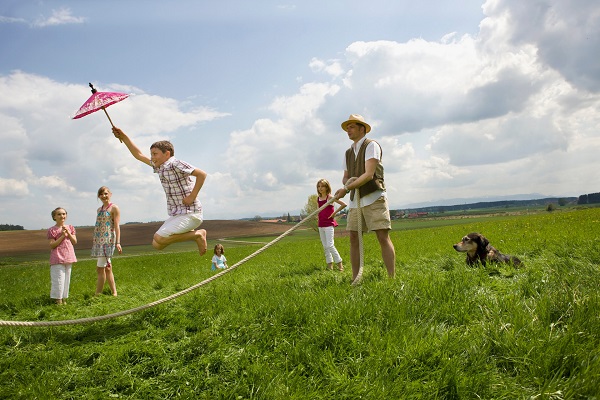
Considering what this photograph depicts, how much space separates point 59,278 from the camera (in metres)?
7.90

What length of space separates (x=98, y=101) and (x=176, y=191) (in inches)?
57.7

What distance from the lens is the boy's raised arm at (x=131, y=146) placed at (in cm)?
536

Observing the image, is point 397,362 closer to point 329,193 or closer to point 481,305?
point 481,305

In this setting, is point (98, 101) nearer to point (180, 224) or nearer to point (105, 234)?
point (180, 224)

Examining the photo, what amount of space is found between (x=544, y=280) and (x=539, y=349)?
2233 mm

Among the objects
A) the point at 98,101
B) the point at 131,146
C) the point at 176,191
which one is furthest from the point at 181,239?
the point at 98,101

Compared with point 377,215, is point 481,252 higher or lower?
lower

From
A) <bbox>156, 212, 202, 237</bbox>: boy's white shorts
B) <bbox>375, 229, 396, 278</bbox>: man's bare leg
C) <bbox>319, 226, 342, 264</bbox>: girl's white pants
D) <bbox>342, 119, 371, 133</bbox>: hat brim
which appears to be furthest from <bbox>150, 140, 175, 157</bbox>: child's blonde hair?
<bbox>319, 226, 342, 264</bbox>: girl's white pants

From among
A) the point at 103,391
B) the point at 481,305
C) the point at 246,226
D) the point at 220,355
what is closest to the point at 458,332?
the point at 481,305

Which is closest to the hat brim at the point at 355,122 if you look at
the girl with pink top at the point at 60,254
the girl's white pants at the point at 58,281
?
the girl with pink top at the point at 60,254

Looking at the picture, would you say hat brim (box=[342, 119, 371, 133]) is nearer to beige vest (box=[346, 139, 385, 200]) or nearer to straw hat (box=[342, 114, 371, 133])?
straw hat (box=[342, 114, 371, 133])

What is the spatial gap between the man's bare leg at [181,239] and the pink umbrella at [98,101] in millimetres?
1730

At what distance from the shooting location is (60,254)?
25.9ft

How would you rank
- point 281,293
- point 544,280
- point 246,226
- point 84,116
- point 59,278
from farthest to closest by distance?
point 246,226
point 59,278
point 281,293
point 544,280
point 84,116
